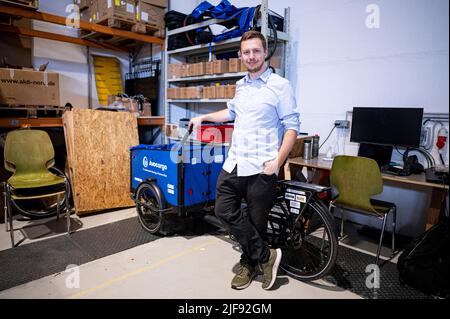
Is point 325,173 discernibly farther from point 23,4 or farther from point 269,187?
point 23,4

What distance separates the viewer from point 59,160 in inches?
154

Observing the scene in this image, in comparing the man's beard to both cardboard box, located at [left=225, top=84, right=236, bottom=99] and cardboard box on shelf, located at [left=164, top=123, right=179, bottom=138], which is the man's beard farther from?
cardboard box on shelf, located at [left=164, top=123, right=179, bottom=138]

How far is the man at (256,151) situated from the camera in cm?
187

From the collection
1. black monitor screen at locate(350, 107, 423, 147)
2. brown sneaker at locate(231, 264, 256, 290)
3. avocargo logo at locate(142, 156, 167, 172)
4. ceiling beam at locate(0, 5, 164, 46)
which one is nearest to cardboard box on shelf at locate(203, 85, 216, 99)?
ceiling beam at locate(0, 5, 164, 46)

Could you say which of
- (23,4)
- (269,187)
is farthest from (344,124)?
(23,4)

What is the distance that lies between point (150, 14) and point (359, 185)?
368 centimetres

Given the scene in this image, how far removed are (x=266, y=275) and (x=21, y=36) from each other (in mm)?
4523

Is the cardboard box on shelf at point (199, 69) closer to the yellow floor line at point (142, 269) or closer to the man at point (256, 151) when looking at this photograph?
the man at point (256, 151)

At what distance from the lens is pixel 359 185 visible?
2.44 m

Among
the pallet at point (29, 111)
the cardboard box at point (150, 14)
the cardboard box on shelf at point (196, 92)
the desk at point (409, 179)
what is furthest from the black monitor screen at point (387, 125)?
the pallet at point (29, 111)

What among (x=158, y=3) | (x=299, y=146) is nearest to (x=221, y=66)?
(x=299, y=146)

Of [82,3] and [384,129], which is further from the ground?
[82,3]

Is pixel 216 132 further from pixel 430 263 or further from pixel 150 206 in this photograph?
pixel 430 263

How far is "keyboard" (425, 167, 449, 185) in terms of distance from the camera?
2.26 m
